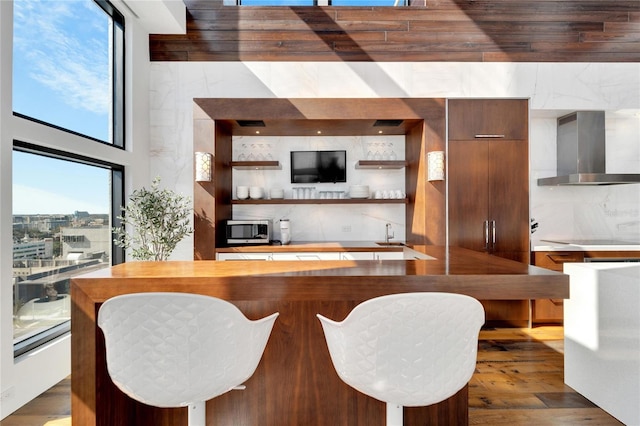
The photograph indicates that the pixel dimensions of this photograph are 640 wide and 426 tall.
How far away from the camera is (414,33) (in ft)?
13.5

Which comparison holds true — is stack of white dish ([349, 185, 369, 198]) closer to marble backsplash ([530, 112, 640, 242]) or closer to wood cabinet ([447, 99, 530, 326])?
wood cabinet ([447, 99, 530, 326])

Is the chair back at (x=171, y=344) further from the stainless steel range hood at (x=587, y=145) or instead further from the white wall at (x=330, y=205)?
the stainless steel range hood at (x=587, y=145)

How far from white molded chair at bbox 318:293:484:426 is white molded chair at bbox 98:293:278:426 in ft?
1.30

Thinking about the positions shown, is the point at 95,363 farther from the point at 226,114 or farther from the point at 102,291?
the point at 226,114

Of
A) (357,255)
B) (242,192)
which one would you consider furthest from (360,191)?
(242,192)

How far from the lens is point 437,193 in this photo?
3953mm

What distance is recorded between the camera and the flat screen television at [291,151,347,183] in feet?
14.8

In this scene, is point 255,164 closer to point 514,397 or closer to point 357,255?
point 357,255

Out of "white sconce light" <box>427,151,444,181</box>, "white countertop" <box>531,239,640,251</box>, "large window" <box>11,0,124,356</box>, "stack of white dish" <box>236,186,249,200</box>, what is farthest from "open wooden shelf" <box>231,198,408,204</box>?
"white countertop" <box>531,239,640,251</box>

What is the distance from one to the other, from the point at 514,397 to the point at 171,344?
2235 millimetres

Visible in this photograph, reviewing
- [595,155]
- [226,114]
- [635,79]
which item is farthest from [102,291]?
[635,79]

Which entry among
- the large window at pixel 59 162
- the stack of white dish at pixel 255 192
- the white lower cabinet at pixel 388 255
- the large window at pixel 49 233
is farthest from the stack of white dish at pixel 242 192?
the white lower cabinet at pixel 388 255

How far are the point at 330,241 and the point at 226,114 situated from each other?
188 cm

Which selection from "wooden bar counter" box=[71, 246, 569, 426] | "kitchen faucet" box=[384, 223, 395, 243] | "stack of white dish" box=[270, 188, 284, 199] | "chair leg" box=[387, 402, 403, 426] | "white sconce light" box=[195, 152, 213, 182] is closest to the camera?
"chair leg" box=[387, 402, 403, 426]
